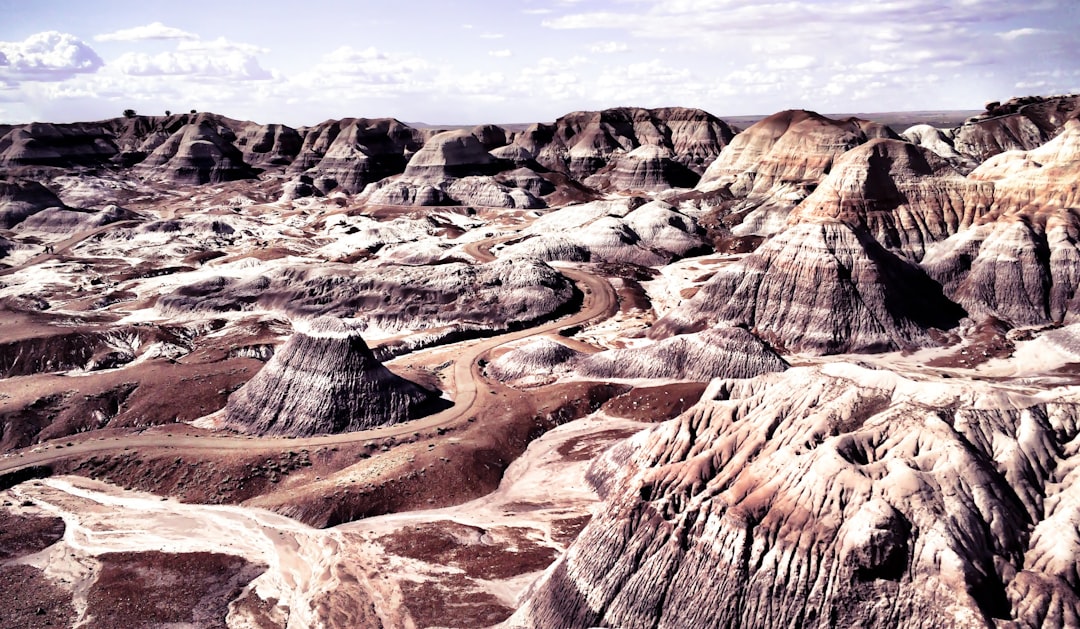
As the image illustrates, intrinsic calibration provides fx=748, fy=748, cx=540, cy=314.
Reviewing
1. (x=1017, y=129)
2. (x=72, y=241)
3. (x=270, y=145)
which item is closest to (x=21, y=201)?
(x=72, y=241)

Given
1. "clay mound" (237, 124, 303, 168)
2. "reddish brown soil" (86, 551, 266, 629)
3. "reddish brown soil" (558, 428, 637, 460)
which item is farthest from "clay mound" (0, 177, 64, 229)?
"reddish brown soil" (558, 428, 637, 460)

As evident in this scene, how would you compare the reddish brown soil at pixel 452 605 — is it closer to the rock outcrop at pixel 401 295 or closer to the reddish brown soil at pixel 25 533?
the reddish brown soil at pixel 25 533

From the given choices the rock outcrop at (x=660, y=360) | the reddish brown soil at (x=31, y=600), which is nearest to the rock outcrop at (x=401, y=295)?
the rock outcrop at (x=660, y=360)

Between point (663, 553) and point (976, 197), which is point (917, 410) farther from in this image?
point (976, 197)

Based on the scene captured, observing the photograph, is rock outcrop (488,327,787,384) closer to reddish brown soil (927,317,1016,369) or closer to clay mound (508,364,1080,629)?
A: reddish brown soil (927,317,1016,369)

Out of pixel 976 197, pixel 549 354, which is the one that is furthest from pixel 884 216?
pixel 549 354

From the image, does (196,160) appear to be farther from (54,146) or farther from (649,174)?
(649,174)
